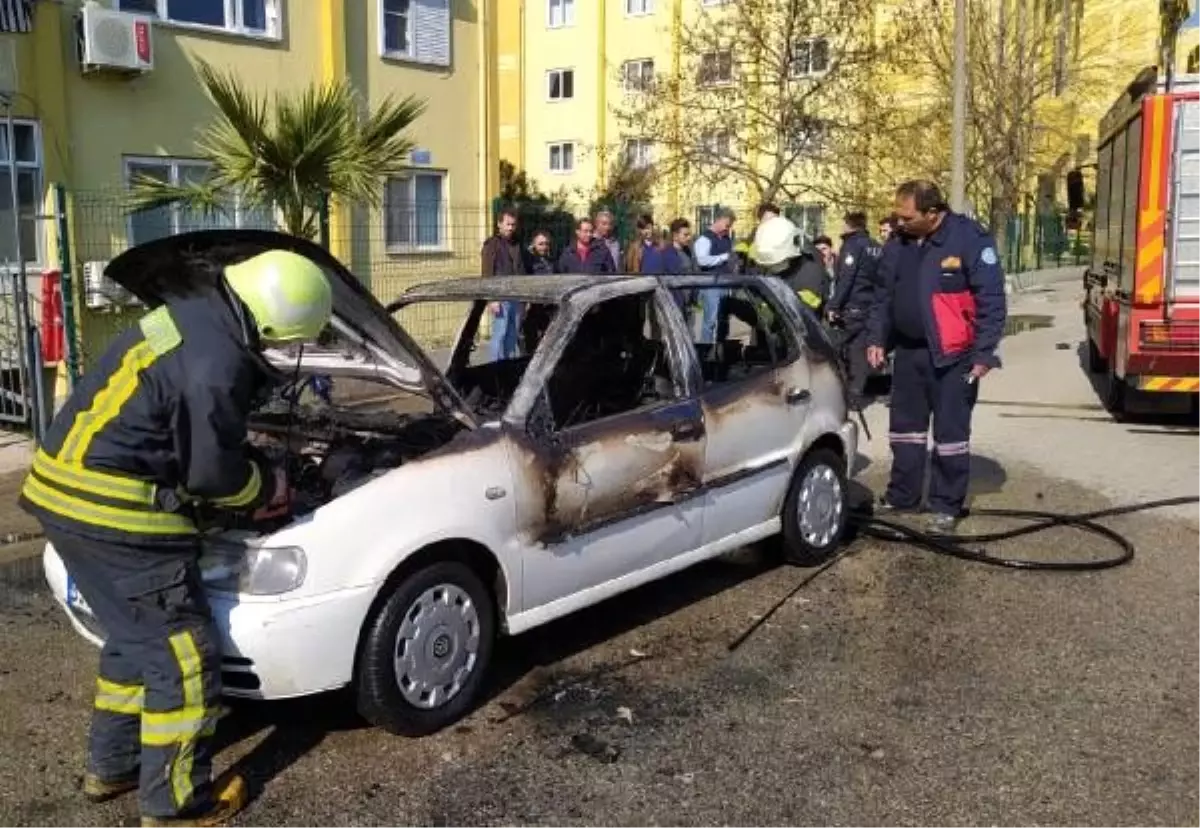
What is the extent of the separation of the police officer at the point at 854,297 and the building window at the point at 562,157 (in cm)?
3078

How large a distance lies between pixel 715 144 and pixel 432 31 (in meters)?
8.28

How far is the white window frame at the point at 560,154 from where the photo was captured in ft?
134

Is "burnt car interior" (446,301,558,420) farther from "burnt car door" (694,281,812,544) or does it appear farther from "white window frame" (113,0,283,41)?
"white window frame" (113,0,283,41)

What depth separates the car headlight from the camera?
3.64 meters

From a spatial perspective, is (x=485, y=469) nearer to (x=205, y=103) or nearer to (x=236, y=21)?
(x=205, y=103)

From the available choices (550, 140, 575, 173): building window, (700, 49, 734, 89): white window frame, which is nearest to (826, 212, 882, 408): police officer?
(700, 49, 734, 89): white window frame

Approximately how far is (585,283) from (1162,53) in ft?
27.1

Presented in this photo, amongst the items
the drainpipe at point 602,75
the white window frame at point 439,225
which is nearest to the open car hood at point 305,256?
the white window frame at point 439,225

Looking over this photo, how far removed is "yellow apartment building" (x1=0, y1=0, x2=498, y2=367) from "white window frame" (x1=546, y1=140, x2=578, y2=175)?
22.4m

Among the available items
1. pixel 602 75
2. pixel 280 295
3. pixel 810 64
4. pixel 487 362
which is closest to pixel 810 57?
pixel 810 64

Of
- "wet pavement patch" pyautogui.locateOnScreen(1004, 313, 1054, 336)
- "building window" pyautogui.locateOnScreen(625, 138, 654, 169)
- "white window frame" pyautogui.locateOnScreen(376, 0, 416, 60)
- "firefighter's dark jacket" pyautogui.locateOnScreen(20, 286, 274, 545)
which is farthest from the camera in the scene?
"building window" pyautogui.locateOnScreen(625, 138, 654, 169)

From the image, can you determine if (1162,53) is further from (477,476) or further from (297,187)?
(477,476)

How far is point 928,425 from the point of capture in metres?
6.98

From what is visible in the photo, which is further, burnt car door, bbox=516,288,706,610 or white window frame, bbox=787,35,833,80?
white window frame, bbox=787,35,833,80
